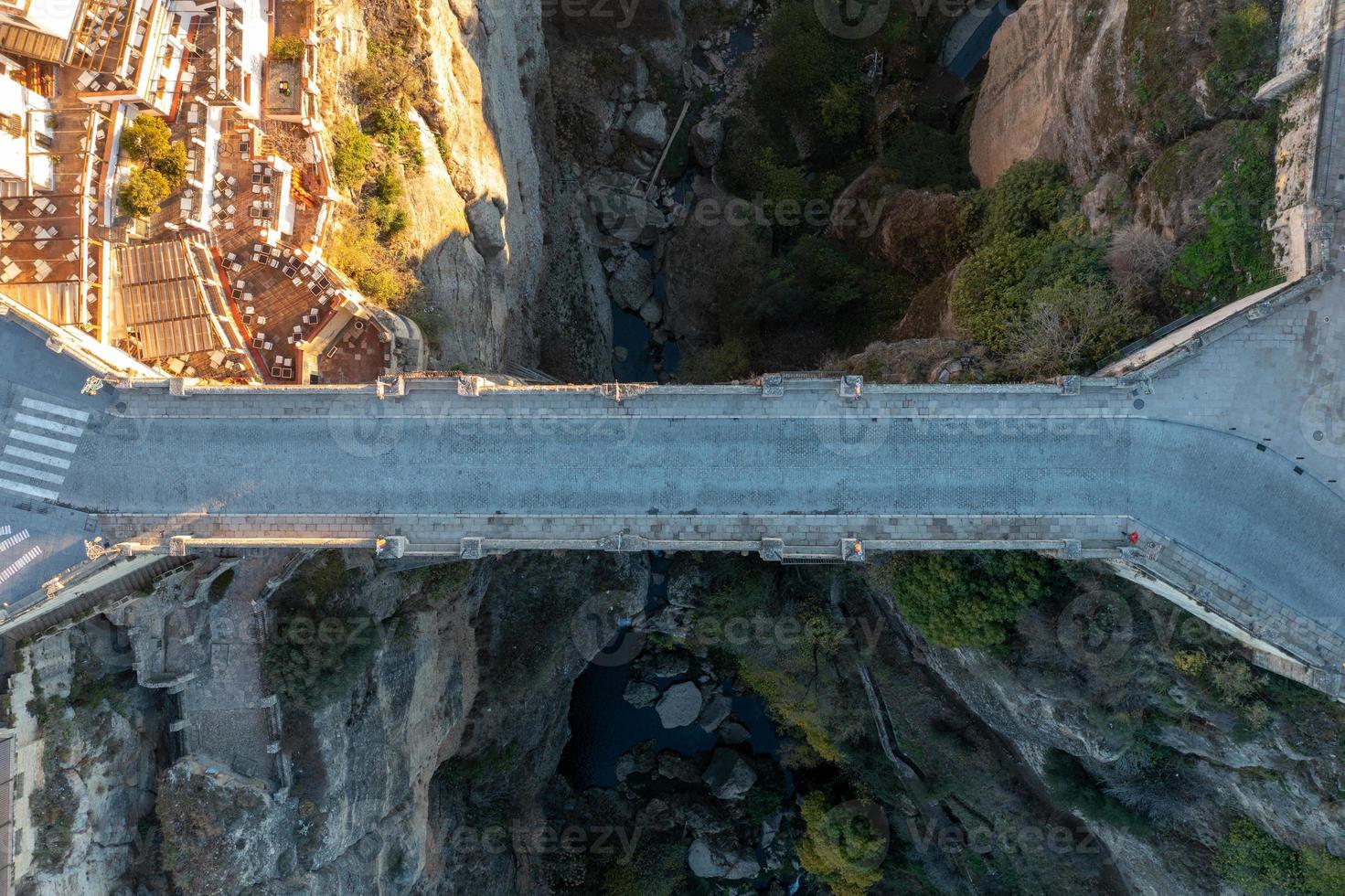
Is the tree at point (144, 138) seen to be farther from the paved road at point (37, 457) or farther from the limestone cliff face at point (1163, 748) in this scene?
the limestone cliff face at point (1163, 748)

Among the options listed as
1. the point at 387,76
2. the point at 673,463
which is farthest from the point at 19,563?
the point at 673,463

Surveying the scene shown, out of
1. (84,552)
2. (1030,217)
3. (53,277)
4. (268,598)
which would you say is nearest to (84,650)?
(84,552)

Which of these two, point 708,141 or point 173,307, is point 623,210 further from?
point 173,307

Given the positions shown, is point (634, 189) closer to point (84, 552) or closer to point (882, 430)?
point (882, 430)

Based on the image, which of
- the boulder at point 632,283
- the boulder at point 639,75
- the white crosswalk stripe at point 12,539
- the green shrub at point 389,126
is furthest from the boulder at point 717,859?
the boulder at point 639,75

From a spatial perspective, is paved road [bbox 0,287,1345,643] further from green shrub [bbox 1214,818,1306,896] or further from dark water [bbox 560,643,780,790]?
dark water [bbox 560,643,780,790]
